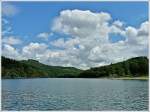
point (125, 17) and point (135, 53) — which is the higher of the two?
point (125, 17)

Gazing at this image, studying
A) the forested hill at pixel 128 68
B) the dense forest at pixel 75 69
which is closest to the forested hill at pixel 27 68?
the dense forest at pixel 75 69

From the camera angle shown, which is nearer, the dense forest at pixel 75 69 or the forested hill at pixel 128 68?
the dense forest at pixel 75 69

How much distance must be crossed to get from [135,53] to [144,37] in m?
0.64

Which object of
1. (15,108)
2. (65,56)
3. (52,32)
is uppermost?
(52,32)

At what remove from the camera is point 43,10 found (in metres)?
3.43

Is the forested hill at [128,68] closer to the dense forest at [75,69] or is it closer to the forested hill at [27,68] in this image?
the dense forest at [75,69]

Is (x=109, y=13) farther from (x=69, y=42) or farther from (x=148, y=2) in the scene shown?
(x=148, y=2)

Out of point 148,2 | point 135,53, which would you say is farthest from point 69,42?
point 148,2

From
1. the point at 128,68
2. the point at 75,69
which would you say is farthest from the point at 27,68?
the point at 128,68

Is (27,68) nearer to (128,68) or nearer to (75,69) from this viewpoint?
(75,69)

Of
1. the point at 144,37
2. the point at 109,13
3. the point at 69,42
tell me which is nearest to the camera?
the point at 144,37

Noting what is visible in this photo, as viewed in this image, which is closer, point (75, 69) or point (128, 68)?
point (75, 69)

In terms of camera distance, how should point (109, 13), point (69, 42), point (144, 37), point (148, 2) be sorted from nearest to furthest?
1. point (148, 2)
2. point (144, 37)
3. point (109, 13)
4. point (69, 42)

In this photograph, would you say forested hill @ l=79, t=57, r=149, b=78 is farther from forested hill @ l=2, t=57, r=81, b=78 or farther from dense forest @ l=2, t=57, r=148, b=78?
forested hill @ l=2, t=57, r=81, b=78
